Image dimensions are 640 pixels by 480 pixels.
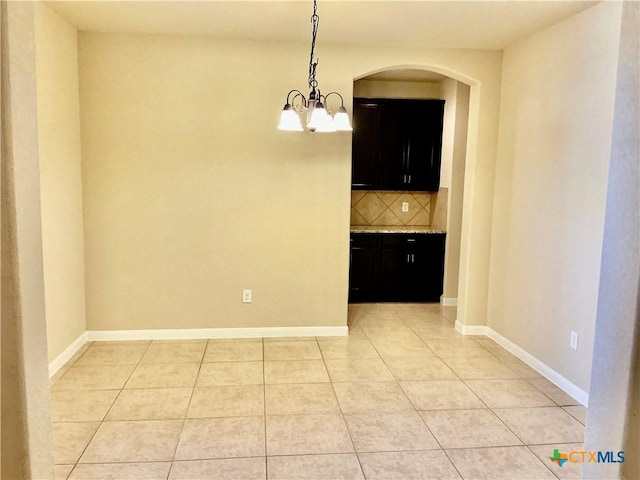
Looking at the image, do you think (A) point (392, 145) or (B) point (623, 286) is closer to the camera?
(B) point (623, 286)

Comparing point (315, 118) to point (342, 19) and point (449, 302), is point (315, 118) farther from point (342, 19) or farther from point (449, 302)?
point (449, 302)

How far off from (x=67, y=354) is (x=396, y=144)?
4025mm

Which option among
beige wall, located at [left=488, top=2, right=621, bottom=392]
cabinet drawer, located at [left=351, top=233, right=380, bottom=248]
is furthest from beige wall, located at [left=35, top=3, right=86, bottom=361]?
beige wall, located at [left=488, top=2, right=621, bottom=392]

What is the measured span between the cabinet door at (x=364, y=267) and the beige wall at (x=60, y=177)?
2.85 m

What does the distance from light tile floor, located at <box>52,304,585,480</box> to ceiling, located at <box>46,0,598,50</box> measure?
2.66 metres

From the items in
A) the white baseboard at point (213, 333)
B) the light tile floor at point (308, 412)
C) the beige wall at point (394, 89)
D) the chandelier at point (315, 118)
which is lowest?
the light tile floor at point (308, 412)

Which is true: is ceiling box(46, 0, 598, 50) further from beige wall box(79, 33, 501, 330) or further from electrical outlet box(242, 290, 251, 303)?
electrical outlet box(242, 290, 251, 303)

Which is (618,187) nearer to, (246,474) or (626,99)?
(626,99)

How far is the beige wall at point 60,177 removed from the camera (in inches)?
131

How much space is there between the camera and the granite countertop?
5.56 meters

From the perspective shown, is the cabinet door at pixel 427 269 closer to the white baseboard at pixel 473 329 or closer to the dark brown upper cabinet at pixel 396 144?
the dark brown upper cabinet at pixel 396 144

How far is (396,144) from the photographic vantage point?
221 inches

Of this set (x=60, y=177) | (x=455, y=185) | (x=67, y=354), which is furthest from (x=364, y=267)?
(x=60, y=177)

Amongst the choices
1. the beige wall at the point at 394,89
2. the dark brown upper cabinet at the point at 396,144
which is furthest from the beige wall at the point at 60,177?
the beige wall at the point at 394,89
